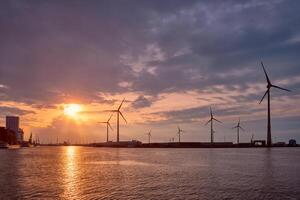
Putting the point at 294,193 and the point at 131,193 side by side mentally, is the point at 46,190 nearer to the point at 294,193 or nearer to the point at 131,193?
the point at 131,193

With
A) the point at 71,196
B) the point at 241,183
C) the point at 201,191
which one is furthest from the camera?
the point at 241,183

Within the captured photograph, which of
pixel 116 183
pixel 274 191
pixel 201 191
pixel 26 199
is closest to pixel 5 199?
pixel 26 199

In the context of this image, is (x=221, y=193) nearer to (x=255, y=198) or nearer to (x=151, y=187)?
(x=255, y=198)

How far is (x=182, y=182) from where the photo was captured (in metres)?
73.6

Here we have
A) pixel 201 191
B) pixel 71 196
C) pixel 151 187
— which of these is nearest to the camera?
pixel 71 196

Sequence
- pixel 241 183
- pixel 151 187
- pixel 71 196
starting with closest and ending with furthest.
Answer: pixel 71 196 < pixel 151 187 < pixel 241 183

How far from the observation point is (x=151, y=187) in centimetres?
6606

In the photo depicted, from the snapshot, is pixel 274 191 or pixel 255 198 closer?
pixel 255 198

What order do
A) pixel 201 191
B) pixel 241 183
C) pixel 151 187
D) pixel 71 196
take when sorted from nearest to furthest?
1. pixel 71 196
2. pixel 201 191
3. pixel 151 187
4. pixel 241 183

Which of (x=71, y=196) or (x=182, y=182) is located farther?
(x=182, y=182)

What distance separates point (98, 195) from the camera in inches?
2237

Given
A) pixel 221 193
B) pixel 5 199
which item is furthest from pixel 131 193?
pixel 5 199

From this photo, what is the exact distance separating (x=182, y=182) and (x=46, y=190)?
25.5m

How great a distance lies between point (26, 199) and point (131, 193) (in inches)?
600
